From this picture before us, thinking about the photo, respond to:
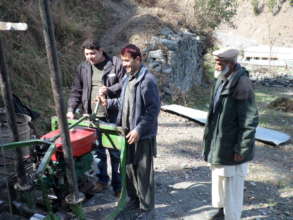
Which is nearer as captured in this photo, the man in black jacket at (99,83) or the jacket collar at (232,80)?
the jacket collar at (232,80)

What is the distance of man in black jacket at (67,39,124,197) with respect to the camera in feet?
11.9

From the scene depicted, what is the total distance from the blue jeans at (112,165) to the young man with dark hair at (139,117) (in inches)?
11.4

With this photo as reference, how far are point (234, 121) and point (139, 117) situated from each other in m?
0.95

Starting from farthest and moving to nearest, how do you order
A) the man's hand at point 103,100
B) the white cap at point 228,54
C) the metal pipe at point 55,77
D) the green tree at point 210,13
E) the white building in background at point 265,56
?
the white building in background at point 265,56, the green tree at point 210,13, the man's hand at point 103,100, the white cap at point 228,54, the metal pipe at point 55,77

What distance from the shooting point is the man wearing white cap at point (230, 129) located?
300cm

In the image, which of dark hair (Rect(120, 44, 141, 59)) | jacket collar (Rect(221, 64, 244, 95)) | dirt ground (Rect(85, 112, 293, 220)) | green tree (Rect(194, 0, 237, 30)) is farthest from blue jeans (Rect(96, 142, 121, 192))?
green tree (Rect(194, 0, 237, 30))

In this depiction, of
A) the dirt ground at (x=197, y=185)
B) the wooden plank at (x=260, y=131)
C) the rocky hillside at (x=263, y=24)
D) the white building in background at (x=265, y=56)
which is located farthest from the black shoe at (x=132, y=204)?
the rocky hillside at (x=263, y=24)

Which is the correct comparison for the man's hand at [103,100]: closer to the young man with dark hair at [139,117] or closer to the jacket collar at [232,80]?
the young man with dark hair at [139,117]

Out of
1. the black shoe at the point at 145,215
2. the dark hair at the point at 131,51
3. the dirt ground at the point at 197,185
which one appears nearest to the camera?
the dark hair at the point at 131,51

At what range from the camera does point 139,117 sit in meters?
3.23

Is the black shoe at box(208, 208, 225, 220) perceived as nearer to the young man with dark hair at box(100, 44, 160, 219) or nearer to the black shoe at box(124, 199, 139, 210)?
the young man with dark hair at box(100, 44, 160, 219)

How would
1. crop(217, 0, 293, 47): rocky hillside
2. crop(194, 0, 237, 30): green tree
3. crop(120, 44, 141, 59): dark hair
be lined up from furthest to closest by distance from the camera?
crop(217, 0, 293, 47): rocky hillside → crop(194, 0, 237, 30): green tree → crop(120, 44, 141, 59): dark hair

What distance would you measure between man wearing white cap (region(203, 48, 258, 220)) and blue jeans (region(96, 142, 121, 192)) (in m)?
1.07

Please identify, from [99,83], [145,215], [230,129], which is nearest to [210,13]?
[99,83]
